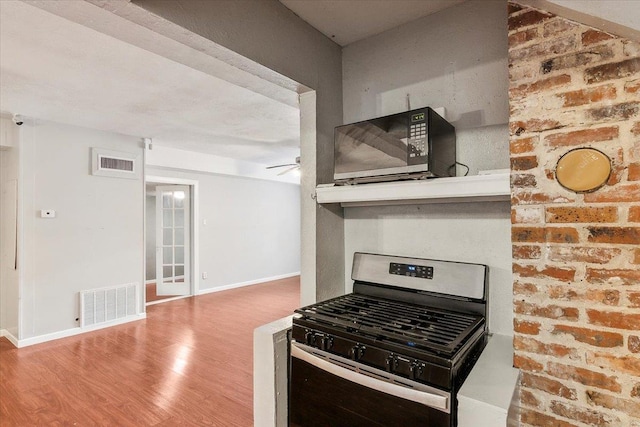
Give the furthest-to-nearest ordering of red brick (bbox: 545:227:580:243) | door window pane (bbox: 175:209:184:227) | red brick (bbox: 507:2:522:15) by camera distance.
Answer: door window pane (bbox: 175:209:184:227) → red brick (bbox: 507:2:522:15) → red brick (bbox: 545:227:580:243)

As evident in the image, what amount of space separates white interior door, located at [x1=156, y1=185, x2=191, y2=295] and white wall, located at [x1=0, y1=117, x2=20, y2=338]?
2.08 m

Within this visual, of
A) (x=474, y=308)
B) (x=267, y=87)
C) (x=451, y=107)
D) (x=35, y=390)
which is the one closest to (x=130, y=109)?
(x=267, y=87)

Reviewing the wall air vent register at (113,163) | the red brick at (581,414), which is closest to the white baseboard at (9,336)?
the wall air vent register at (113,163)

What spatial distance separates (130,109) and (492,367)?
375 centimetres

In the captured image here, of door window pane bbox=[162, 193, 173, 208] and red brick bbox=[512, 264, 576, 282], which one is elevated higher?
door window pane bbox=[162, 193, 173, 208]

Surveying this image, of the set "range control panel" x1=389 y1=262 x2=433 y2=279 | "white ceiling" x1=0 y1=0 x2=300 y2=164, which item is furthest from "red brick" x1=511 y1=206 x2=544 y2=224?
"white ceiling" x1=0 y1=0 x2=300 y2=164

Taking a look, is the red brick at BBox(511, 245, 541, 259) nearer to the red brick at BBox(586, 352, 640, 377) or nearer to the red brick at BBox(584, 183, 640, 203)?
the red brick at BBox(584, 183, 640, 203)

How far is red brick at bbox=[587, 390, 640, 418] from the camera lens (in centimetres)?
100

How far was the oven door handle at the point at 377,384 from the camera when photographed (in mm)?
1055

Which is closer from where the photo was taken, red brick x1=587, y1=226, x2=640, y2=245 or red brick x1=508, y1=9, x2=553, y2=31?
red brick x1=587, y1=226, x2=640, y2=245

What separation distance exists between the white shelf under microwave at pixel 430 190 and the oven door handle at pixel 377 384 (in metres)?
0.74

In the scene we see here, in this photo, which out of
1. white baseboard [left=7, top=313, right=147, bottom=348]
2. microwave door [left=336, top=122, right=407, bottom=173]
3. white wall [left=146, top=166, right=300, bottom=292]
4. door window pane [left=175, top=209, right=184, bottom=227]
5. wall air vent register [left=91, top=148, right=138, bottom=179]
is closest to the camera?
microwave door [left=336, top=122, right=407, bottom=173]

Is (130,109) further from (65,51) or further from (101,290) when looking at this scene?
(101,290)

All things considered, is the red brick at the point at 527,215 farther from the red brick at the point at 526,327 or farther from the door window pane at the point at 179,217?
the door window pane at the point at 179,217
